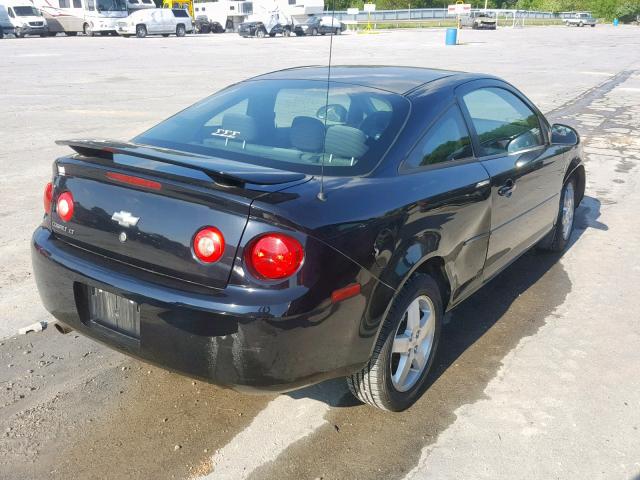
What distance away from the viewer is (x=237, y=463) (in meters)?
2.76

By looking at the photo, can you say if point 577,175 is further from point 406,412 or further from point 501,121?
point 406,412

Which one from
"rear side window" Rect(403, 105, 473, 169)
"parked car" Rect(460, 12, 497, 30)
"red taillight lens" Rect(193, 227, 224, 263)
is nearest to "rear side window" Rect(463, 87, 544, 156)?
"rear side window" Rect(403, 105, 473, 169)

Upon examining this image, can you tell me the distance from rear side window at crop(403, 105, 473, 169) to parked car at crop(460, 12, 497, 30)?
196 ft

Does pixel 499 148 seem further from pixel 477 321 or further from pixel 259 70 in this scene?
pixel 259 70

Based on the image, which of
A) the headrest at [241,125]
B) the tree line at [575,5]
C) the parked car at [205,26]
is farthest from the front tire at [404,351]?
the tree line at [575,5]

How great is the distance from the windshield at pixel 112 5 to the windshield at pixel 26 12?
4.11 metres

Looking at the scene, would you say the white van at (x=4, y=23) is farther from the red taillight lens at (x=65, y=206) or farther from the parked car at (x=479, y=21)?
the red taillight lens at (x=65, y=206)

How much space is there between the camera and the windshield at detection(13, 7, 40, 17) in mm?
41594

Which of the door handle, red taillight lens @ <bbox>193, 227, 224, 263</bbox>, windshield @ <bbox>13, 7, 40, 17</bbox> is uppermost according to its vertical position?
windshield @ <bbox>13, 7, 40, 17</bbox>

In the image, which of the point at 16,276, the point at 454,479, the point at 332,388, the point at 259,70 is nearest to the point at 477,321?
the point at 332,388

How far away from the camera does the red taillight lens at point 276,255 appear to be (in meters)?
2.44

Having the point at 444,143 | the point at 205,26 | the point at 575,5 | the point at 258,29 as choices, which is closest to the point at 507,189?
the point at 444,143

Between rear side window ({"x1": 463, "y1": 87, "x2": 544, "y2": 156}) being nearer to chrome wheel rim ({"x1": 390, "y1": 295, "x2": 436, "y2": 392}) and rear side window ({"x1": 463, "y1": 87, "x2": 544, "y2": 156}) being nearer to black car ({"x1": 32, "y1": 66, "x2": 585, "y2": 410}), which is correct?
black car ({"x1": 32, "y1": 66, "x2": 585, "y2": 410})

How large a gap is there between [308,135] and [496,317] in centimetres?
189
